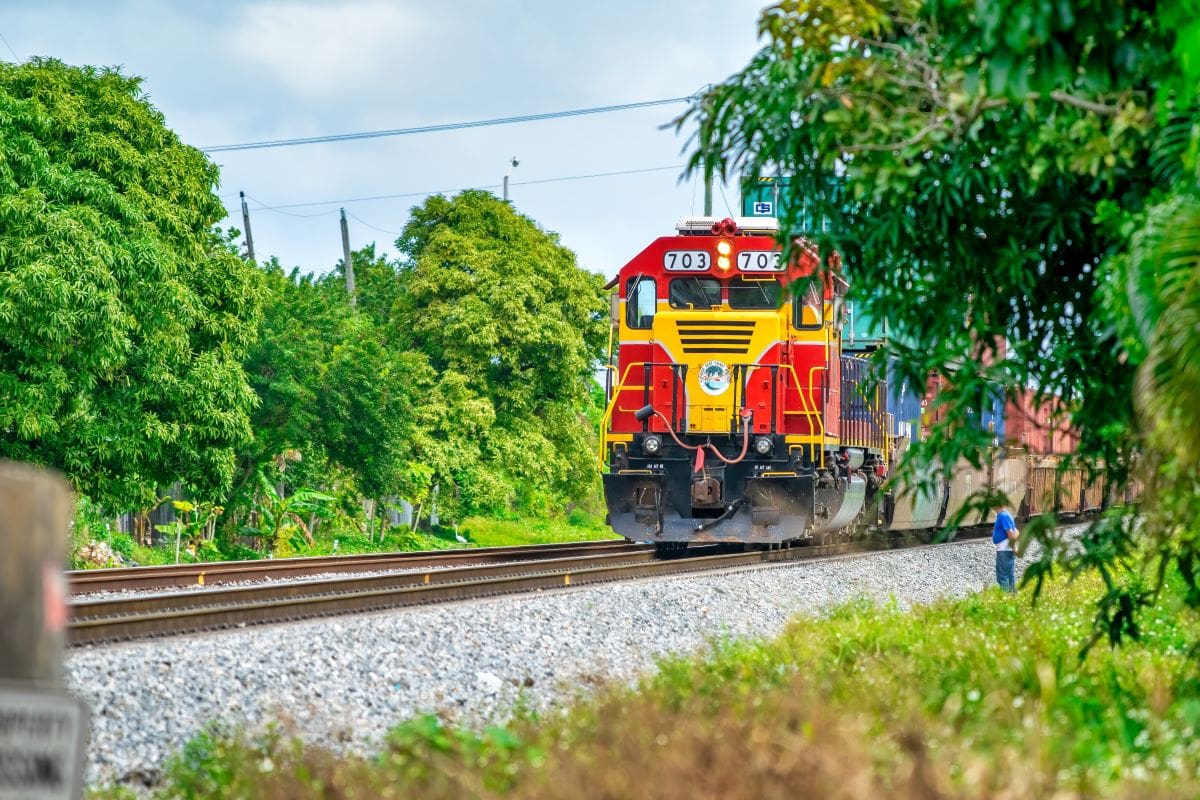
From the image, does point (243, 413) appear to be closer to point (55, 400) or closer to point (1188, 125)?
point (55, 400)

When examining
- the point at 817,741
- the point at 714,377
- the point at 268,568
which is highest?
the point at 714,377

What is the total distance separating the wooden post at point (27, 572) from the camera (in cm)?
293

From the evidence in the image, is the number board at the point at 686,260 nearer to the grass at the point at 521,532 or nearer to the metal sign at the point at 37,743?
the grass at the point at 521,532

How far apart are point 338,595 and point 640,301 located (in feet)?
23.7

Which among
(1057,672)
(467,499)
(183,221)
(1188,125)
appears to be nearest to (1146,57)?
(1188,125)

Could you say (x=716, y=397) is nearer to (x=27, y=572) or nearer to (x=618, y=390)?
(x=618, y=390)

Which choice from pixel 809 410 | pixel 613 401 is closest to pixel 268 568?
pixel 613 401

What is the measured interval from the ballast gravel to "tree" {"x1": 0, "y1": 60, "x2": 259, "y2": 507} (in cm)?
829

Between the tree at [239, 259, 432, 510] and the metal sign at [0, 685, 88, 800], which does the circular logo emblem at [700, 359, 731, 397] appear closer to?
→ the tree at [239, 259, 432, 510]

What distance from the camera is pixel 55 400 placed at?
17906mm

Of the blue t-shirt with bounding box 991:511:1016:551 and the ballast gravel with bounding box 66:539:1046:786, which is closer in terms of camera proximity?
the ballast gravel with bounding box 66:539:1046:786

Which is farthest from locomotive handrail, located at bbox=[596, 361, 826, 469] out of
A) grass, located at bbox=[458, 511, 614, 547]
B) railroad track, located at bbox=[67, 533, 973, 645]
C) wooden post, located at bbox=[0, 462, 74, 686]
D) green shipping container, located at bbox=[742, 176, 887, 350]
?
wooden post, located at bbox=[0, 462, 74, 686]

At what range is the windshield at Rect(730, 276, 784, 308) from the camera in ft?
58.4

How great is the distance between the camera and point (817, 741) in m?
4.14
